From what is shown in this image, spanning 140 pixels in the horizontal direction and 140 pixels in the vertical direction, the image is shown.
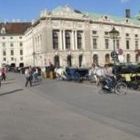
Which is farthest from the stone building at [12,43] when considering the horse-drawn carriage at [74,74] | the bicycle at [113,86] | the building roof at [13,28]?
the bicycle at [113,86]

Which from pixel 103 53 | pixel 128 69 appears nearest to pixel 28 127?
pixel 128 69

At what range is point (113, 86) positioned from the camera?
25.5 meters

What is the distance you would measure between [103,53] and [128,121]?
342ft

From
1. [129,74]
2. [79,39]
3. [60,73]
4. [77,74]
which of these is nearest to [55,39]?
[79,39]

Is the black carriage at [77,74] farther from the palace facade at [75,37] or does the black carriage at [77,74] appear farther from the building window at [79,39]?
the building window at [79,39]

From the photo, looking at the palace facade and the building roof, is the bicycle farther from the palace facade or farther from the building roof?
the building roof

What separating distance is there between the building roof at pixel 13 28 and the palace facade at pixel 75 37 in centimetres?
3932

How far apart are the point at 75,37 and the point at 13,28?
53769 millimetres

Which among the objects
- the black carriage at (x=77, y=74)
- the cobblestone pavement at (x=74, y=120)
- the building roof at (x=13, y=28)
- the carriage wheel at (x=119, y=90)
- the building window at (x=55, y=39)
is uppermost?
the building roof at (x=13, y=28)

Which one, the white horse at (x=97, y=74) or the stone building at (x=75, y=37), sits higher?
the stone building at (x=75, y=37)

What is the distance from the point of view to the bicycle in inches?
988

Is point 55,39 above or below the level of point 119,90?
above

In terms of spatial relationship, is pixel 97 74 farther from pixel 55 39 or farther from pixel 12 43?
pixel 12 43

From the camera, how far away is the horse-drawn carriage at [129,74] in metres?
28.1
